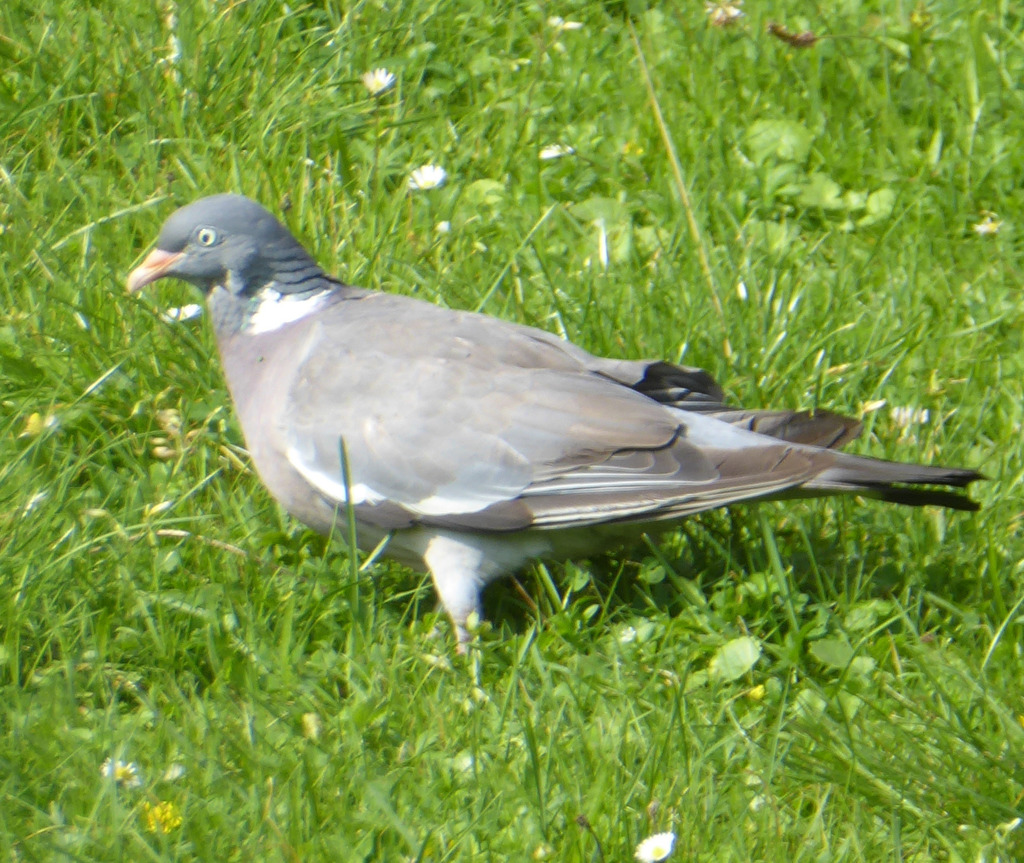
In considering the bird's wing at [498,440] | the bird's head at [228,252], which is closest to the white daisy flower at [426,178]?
the bird's head at [228,252]

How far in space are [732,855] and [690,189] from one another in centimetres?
271

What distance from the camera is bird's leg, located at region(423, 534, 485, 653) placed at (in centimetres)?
345

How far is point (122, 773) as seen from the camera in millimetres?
2795

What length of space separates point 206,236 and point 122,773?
156cm

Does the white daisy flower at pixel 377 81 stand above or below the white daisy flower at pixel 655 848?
above

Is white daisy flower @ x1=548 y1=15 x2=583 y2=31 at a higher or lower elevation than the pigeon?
higher

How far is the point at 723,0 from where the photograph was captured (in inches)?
216

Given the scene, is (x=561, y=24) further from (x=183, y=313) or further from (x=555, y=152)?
(x=183, y=313)

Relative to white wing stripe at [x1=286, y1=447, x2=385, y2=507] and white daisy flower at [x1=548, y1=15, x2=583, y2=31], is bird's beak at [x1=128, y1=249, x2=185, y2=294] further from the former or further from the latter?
white daisy flower at [x1=548, y1=15, x2=583, y2=31]

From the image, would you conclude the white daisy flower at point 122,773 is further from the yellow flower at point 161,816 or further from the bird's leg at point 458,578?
the bird's leg at point 458,578

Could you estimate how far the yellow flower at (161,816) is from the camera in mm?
2676

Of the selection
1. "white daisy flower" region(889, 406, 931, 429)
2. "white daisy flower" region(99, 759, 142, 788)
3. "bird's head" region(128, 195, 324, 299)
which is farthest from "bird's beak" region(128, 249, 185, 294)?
"white daisy flower" region(889, 406, 931, 429)

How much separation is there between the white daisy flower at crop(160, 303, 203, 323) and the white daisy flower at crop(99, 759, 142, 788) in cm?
175

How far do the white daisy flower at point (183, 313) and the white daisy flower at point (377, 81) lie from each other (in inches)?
47.8
